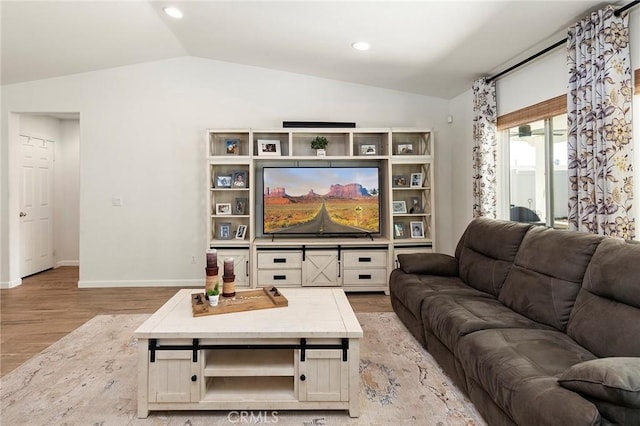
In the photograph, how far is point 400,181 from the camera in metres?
4.85

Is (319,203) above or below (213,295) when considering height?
above

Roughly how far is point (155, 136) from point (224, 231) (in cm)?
154

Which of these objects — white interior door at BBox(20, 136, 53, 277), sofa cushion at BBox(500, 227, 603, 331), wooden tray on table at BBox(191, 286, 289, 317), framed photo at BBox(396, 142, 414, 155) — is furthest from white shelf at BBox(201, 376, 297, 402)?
white interior door at BBox(20, 136, 53, 277)

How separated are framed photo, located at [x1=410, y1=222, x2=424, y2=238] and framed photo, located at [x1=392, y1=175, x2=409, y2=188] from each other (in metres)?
0.52

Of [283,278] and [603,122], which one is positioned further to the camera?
[283,278]

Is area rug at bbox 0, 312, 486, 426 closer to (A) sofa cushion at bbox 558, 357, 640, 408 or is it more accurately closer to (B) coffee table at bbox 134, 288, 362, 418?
(B) coffee table at bbox 134, 288, 362, 418

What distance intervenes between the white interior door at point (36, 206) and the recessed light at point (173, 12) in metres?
3.30

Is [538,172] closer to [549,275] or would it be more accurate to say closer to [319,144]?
[549,275]

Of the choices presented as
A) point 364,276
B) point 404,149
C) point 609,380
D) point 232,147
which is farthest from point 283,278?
point 609,380

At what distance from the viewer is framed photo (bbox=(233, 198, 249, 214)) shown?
475cm

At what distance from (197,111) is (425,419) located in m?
4.34

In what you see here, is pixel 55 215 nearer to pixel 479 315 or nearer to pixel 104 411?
pixel 104 411

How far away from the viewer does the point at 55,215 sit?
608 centimetres

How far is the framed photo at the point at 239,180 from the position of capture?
4637 millimetres
